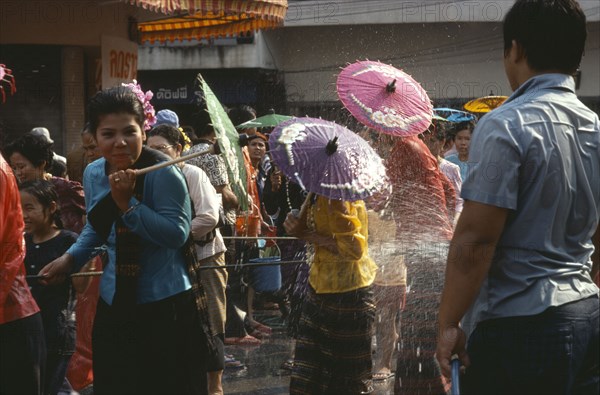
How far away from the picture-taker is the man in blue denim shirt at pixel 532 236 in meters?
2.96

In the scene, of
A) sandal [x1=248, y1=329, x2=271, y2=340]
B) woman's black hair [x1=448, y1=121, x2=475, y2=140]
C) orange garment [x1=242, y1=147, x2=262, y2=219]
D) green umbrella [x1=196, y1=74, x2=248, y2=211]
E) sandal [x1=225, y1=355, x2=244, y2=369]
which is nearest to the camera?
green umbrella [x1=196, y1=74, x2=248, y2=211]

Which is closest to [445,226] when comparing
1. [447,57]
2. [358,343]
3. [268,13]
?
[358,343]

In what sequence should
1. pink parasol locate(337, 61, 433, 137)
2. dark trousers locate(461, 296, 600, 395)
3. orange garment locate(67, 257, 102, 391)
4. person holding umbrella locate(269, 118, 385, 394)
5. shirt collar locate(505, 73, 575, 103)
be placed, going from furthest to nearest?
orange garment locate(67, 257, 102, 391) < pink parasol locate(337, 61, 433, 137) < person holding umbrella locate(269, 118, 385, 394) < shirt collar locate(505, 73, 575, 103) < dark trousers locate(461, 296, 600, 395)

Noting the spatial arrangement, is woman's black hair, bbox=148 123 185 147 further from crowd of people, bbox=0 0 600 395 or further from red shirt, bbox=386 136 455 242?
red shirt, bbox=386 136 455 242

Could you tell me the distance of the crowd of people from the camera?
2982mm

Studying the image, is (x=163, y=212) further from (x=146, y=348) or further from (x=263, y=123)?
(x=263, y=123)

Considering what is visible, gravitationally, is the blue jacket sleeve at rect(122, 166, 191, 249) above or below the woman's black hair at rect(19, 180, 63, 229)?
above

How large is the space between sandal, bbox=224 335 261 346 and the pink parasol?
329 centimetres

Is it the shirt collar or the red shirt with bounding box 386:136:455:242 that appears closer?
the shirt collar

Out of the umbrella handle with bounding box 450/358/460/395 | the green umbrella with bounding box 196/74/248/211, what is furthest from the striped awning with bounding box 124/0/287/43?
the umbrella handle with bounding box 450/358/460/395

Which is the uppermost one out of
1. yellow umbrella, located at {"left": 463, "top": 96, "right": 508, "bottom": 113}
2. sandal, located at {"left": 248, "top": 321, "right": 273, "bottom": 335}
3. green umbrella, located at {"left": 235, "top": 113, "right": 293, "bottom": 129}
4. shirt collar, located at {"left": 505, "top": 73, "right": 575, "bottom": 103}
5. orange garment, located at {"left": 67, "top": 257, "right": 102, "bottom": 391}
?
shirt collar, located at {"left": 505, "top": 73, "right": 575, "bottom": 103}

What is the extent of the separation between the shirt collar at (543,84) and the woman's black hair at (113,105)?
162 cm

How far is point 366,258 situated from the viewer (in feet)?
18.4

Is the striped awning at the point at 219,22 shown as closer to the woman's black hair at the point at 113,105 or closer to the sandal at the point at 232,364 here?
the sandal at the point at 232,364
